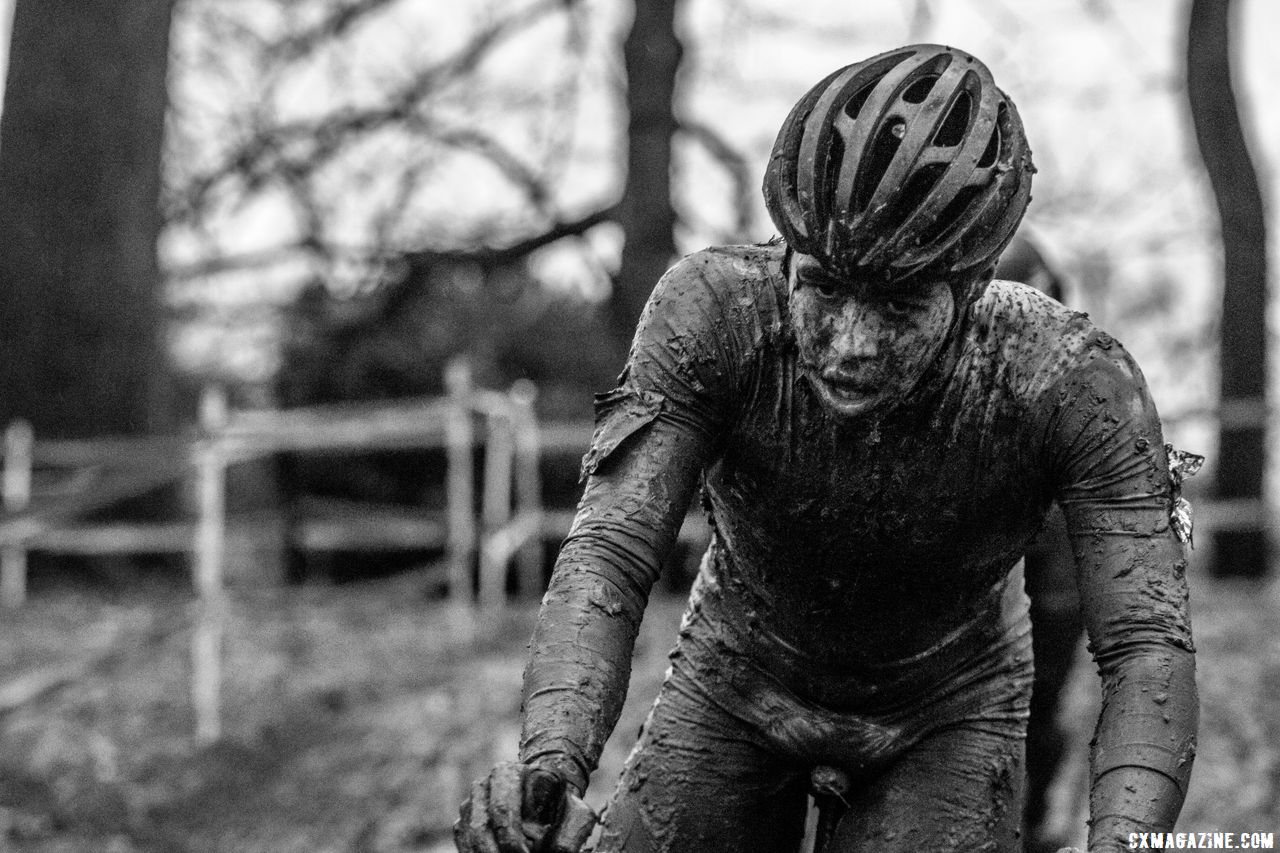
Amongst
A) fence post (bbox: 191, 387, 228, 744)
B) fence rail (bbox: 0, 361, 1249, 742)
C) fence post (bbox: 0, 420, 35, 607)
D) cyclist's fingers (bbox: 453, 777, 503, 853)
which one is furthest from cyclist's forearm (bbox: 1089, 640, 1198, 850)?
fence post (bbox: 0, 420, 35, 607)

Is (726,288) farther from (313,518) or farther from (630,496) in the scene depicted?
(313,518)

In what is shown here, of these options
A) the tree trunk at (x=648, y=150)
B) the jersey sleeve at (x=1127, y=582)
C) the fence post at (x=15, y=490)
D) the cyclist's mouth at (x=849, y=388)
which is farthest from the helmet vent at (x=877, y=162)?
the tree trunk at (x=648, y=150)

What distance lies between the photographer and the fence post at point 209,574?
10422 mm

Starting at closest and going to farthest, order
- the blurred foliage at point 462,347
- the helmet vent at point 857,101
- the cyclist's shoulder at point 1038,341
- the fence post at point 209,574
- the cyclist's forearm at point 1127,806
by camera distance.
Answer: the cyclist's forearm at point 1127,806
the helmet vent at point 857,101
the cyclist's shoulder at point 1038,341
the fence post at point 209,574
the blurred foliage at point 462,347

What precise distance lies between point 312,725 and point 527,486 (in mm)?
2650

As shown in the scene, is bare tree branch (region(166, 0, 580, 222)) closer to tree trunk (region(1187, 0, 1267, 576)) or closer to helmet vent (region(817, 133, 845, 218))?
tree trunk (region(1187, 0, 1267, 576))

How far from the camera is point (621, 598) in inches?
120

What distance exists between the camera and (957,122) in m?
3.05

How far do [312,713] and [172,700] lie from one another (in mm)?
984

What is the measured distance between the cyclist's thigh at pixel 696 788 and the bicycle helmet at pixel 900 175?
1.01 m

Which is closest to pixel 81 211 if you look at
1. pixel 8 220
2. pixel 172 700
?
pixel 8 220

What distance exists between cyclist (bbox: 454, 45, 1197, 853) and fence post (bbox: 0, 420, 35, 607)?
33.2 feet

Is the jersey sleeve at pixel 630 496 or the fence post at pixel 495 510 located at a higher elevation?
the jersey sleeve at pixel 630 496

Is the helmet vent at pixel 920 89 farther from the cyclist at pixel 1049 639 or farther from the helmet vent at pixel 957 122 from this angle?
the cyclist at pixel 1049 639
